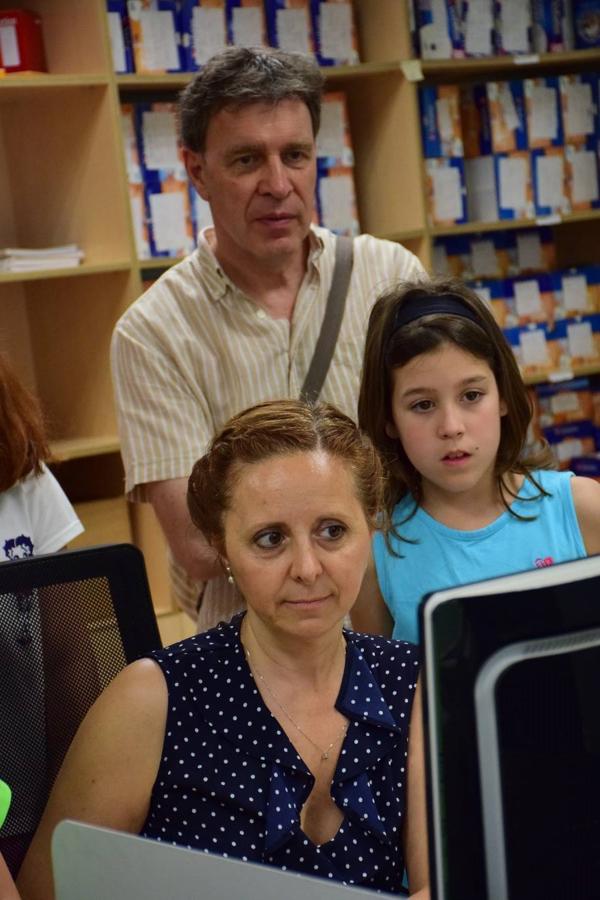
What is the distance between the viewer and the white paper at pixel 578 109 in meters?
4.65

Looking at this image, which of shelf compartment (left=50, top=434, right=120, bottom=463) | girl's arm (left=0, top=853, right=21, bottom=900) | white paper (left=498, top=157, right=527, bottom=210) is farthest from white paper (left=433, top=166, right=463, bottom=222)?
girl's arm (left=0, top=853, right=21, bottom=900)

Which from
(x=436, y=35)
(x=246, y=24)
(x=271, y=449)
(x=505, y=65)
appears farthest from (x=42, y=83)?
(x=271, y=449)

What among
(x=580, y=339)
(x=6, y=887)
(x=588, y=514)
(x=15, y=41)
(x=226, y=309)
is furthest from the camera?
(x=580, y=339)

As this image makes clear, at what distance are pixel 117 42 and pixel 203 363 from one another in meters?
1.96

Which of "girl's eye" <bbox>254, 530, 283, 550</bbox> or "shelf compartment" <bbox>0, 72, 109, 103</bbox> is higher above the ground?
"shelf compartment" <bbox>0, 72, 109, 103</bbox>

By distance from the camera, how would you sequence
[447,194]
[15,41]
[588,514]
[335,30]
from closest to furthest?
[588,514]
[15,41]
[335,30]
[447,194]

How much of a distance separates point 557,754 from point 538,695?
0.04m

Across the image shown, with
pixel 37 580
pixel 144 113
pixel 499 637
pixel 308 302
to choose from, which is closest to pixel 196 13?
pixel 144 113

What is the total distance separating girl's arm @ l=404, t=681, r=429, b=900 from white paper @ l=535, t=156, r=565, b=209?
11.1 feet

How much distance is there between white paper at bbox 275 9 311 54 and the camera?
415 centimetres

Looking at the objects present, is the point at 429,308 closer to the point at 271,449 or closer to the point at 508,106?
the point at 271,449

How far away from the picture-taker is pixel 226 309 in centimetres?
233

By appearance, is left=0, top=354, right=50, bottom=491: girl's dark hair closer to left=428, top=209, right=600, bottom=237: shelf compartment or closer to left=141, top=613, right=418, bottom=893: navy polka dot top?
left=141, top=613, right=418, bottom=893: navy polka dot top

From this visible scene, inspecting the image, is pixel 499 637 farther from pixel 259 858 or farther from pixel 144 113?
pixel 144 113
